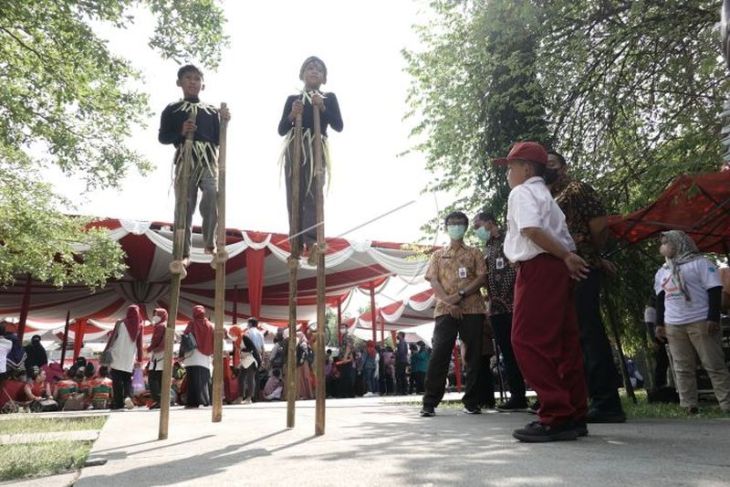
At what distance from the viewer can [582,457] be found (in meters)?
2.28

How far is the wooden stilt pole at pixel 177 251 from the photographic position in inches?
151

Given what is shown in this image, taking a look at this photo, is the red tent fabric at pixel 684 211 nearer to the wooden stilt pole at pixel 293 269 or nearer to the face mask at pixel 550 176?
the face mask at pixel 550 176

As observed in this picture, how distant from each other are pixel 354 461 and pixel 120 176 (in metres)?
8.76

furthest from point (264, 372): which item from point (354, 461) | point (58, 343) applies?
point (58, 343)

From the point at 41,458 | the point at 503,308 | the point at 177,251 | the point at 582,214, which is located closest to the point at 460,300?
the point at 503,308

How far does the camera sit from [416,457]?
233 cm

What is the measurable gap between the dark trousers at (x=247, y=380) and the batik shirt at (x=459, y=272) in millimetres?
7373

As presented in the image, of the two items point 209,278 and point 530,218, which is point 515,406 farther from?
point 209,278

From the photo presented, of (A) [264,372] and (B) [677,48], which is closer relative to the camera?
(B) [677,48]

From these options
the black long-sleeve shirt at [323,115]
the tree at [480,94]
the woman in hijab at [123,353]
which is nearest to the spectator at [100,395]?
the woman in hijab at [123,353]

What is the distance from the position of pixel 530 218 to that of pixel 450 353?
228cm

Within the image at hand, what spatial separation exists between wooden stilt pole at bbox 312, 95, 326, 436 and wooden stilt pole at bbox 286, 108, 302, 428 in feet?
0.43

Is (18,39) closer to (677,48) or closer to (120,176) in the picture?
(120,176)

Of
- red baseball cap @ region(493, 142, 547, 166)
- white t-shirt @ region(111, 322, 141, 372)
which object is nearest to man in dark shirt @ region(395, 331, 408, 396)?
white t-shirt @ region(111, 322, 141, 372)
